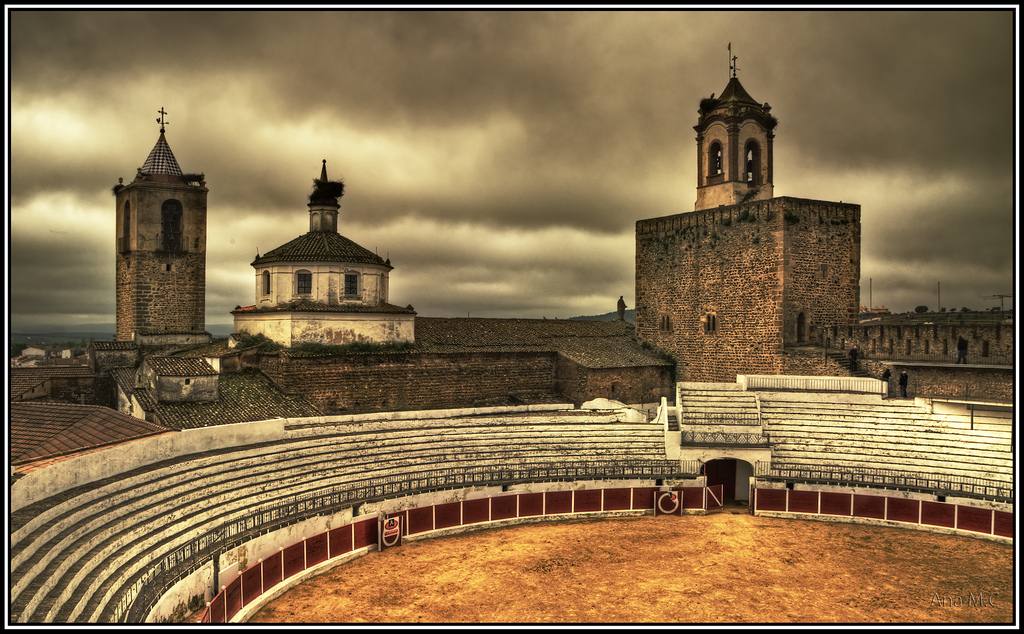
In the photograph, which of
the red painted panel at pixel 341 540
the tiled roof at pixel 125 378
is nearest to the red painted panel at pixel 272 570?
the red painted panel at pixel 341 540

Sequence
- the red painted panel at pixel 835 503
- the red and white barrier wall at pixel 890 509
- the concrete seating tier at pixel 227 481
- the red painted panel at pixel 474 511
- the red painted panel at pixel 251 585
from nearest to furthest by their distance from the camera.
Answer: the concrete seating tier at pixel 227 481, the red painted panel at pixel 251 585, the red and white barrier wall at pixel 890 509, the red painted panel at pixel 474 511, the red painted panel at pixel 835 503

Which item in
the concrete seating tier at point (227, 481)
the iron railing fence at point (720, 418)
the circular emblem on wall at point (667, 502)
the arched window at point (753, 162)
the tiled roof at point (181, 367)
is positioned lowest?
the circular emblem on wall at point (667, 502)

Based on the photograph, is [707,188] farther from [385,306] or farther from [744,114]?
[385,306]

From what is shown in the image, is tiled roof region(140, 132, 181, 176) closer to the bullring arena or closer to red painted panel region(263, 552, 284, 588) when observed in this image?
the bullring arena

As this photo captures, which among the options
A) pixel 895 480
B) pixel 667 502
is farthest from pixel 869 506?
pixel 667 502

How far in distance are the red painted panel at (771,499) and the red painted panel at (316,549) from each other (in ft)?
53.4

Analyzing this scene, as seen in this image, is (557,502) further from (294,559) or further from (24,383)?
(24,383)

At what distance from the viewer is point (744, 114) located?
42031 mm

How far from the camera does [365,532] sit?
22.5 meters

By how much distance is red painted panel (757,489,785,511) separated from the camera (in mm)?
27188

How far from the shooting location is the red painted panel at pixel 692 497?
27.7 metres

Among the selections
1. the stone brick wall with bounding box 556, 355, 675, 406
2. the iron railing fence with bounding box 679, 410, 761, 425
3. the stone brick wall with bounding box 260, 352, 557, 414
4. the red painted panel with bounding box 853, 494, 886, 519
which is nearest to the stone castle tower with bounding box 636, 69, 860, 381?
the stone brick wall with bounding box 556, 355, 675, 406

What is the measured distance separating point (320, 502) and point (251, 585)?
12.9ft

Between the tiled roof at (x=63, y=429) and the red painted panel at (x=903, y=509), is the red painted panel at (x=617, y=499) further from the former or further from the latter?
the tiled roof at (x=63, y=429)
